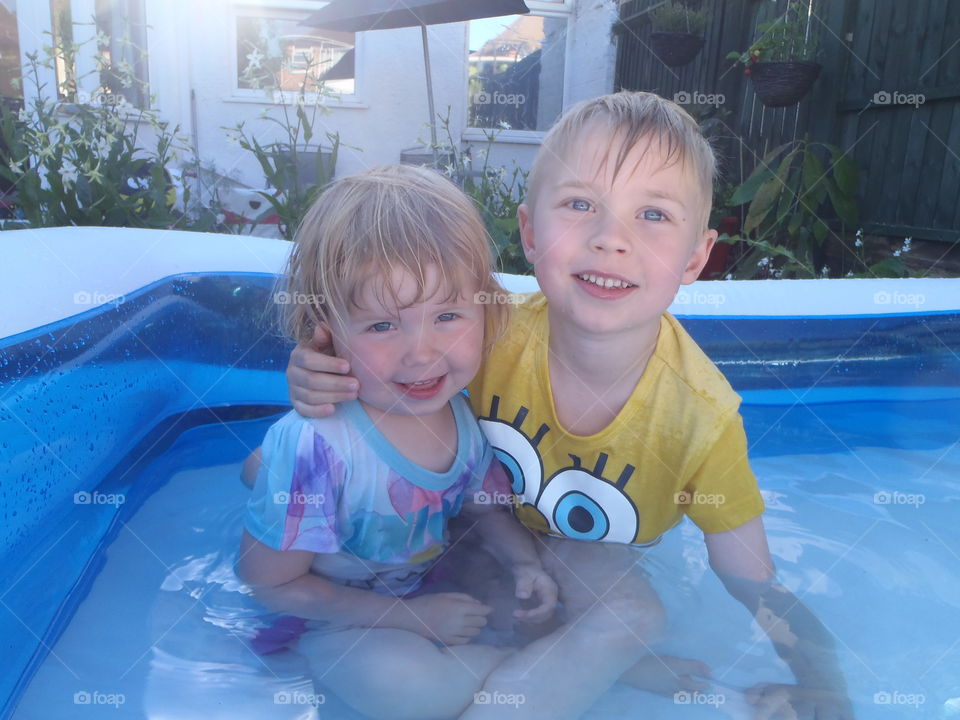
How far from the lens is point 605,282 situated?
1.62m

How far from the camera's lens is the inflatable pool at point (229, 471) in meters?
1.65

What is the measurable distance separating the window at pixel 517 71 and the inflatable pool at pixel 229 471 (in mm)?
6199

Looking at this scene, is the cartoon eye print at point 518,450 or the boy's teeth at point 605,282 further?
the cartoon eye print at point 518,450

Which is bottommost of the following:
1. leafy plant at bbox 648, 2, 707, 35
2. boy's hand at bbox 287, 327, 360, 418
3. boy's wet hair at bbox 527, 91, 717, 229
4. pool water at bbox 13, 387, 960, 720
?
pool water at bbox 13, 387, 960, 720

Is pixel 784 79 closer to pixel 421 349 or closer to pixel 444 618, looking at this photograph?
pixel 421 349

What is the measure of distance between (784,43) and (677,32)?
156 cm

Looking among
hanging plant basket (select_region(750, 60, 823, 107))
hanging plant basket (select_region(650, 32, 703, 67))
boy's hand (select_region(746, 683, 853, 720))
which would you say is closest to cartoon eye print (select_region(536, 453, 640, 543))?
boy's hand (select_region(746, 683, 853, 720))

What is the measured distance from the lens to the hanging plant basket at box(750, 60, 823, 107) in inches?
210

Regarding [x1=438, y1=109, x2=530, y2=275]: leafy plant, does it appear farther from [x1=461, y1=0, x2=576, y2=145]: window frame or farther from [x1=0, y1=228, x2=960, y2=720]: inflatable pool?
[x1=461, y1=0, x2=576, y2=145]: window frame

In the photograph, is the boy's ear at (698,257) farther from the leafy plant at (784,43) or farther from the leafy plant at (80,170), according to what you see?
the leafy plant at (784,43)

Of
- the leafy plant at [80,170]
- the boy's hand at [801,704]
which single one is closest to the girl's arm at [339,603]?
the boy's hand at [801,704]

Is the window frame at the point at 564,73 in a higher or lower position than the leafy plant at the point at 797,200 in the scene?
higher

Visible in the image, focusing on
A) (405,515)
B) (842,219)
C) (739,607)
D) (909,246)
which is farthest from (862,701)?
(842,219)

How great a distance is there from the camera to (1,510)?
165cm
